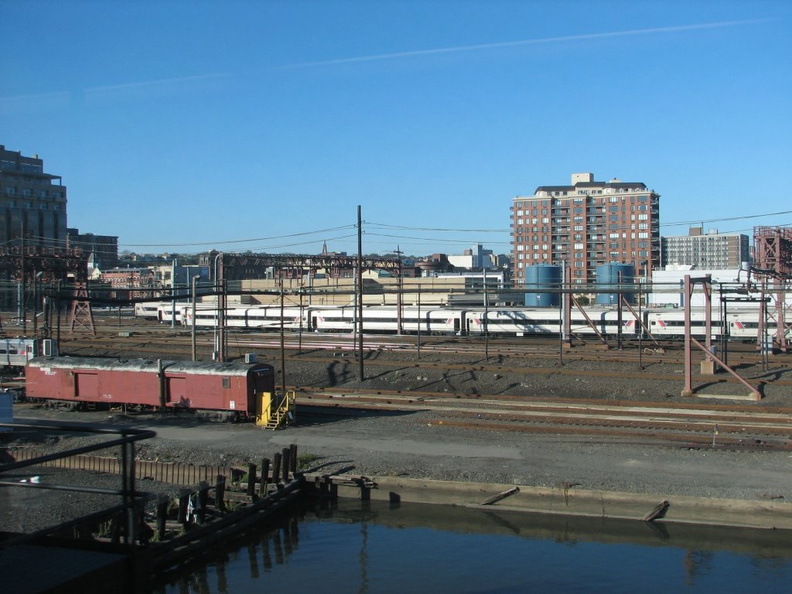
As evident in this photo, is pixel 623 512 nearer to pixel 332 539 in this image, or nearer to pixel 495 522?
pixel 495 522

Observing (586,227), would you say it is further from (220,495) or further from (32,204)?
(220,495)

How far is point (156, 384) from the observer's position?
76.2ft

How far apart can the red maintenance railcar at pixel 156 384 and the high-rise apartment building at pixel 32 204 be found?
5697 centimetres

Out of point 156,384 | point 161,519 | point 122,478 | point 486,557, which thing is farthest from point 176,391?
point 122,478

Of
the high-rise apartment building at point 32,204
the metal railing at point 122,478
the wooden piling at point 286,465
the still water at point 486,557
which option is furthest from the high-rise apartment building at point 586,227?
the metal railing at point 122,478

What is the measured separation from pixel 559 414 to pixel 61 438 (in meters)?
14.5

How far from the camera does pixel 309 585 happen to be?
1152 centimetres

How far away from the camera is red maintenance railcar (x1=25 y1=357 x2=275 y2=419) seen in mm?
22109

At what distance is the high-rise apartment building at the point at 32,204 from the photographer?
7644 cm

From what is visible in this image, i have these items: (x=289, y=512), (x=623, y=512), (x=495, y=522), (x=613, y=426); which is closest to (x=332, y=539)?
(x=289, y=512)

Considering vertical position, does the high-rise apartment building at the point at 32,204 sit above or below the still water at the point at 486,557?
above

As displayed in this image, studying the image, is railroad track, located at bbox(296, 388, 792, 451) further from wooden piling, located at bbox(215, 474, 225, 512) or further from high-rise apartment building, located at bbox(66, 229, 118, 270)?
high-rise apartment building, located at bbox(66, 229, 118, 270)

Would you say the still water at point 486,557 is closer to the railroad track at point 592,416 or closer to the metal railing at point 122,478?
the railroad track at point 592,416

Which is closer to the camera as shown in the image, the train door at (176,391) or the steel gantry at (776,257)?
the train door at (176,391)
